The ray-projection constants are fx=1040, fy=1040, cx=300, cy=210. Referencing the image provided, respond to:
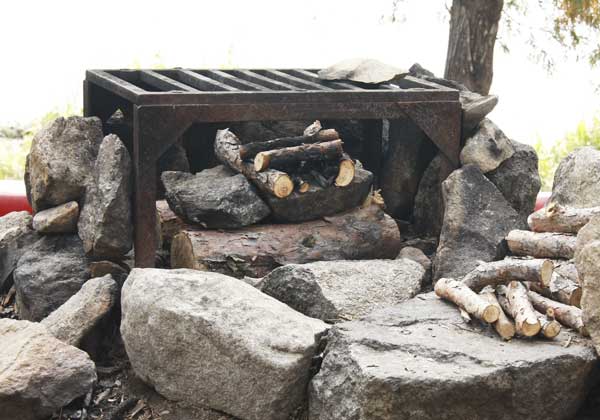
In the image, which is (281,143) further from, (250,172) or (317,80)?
(317,80)

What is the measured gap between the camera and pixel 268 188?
17.8ft

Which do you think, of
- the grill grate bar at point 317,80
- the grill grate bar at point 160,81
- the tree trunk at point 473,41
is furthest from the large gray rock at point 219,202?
the tree trunk at point 473,41

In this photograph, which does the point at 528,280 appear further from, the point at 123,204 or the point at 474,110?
the point at 123,204

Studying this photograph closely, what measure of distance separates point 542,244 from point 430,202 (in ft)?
4.61

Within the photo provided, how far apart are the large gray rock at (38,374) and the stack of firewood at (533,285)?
5.38 feet

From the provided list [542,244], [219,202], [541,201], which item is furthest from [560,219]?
[541,201]

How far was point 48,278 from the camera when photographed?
18.1 ft

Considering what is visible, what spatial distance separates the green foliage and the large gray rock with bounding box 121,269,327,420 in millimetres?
5492

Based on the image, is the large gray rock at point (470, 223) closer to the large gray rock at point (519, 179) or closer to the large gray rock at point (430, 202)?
the large gray rock at point (519, 179)

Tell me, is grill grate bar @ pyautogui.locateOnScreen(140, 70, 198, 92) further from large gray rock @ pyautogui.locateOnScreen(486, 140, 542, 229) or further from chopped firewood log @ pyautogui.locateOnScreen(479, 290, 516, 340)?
chopped firewood log @ pyautogui.locateOnScreen(479, 290, 516, 340)

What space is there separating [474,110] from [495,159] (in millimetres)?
304

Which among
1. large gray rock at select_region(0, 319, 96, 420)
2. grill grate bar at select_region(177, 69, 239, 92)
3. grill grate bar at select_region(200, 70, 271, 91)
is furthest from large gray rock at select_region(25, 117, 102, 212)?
large gray rock at select_region(0, 319, 96, 420)

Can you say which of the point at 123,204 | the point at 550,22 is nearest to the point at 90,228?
the point at 123,204

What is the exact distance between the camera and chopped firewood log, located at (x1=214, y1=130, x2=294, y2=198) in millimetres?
5387
